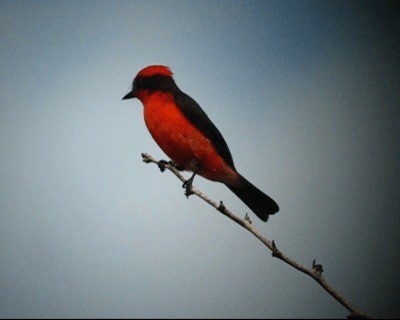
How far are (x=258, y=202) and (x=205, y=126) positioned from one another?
2.65ft

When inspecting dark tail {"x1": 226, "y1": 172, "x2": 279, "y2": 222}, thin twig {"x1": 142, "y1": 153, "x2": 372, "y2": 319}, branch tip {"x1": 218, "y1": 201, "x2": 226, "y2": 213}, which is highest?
dark tail {"x1": 226, "y1": 172, "x2": 279, "y2": 222}

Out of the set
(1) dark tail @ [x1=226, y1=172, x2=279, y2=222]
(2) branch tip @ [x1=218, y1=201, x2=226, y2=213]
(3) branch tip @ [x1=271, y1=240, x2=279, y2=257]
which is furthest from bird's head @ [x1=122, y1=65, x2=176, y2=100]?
(3) branch tip @ [x1=271, y1=240, x2=279, y2=257]

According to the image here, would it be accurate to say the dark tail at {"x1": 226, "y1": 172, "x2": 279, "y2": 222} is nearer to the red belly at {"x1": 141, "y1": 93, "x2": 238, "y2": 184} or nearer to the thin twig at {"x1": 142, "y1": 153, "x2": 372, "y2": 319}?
the red belly at {"x1": 141, "y1": 93, "x2": 238, "y2": 184}

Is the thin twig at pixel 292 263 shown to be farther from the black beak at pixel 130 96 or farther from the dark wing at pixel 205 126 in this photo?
the black beak at pixel 130 96

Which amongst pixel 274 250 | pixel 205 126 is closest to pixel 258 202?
pixel 205 126

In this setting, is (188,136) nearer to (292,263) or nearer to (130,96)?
(130,96)

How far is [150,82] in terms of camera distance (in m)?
4.29

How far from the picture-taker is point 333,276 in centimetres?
2059

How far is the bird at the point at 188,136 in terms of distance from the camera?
394cm

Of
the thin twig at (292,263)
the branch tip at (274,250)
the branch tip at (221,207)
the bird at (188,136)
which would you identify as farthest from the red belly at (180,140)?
the branch tip at (274,250)

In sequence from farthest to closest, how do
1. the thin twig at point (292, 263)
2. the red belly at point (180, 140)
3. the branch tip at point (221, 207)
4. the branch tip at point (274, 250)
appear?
the red belly at point (180, 140) → the branch tip at point (221, 207) → the branch tip at point (274, 250) → the thin twig at point (292, 263)

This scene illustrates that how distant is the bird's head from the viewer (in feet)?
14.0

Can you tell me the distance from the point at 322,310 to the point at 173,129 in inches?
698

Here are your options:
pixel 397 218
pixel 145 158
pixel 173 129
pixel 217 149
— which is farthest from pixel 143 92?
pixel 397 218
